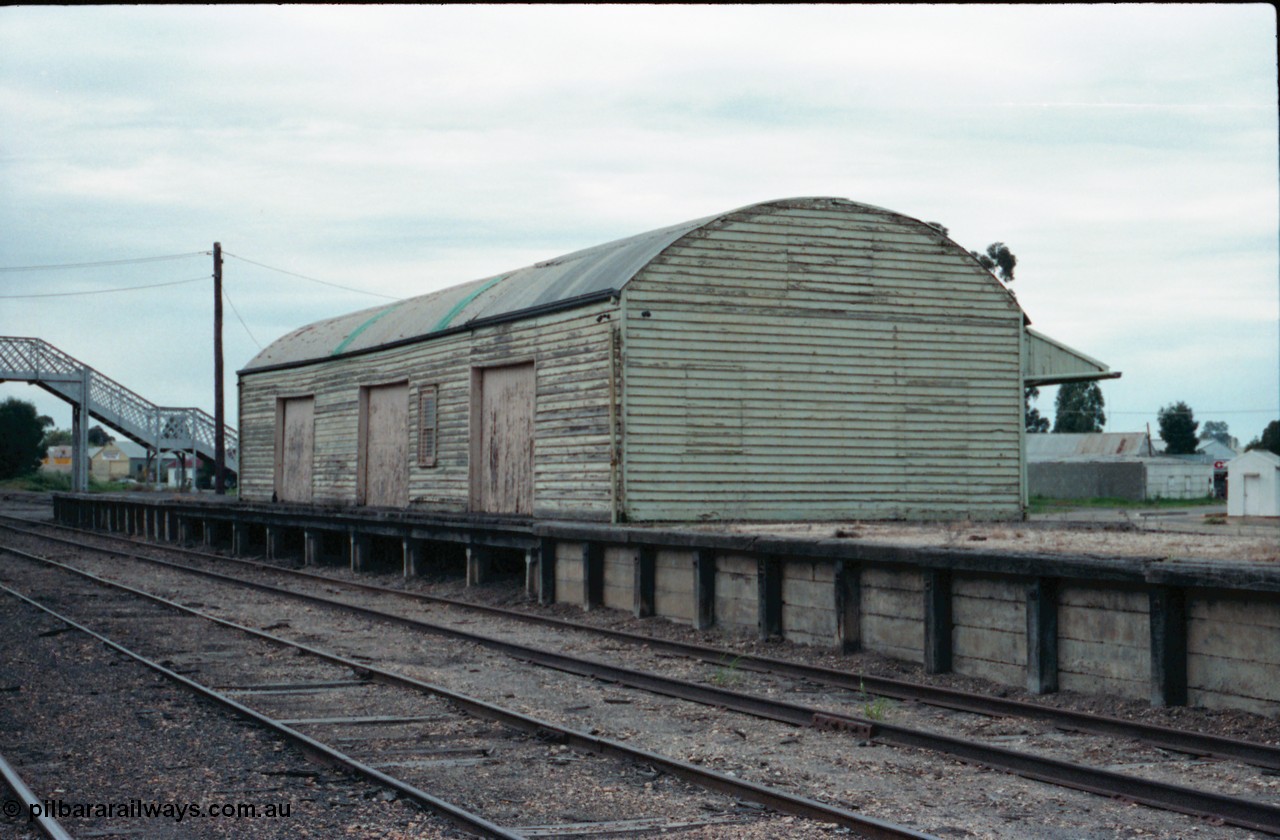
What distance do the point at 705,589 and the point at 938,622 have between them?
3.87 metres

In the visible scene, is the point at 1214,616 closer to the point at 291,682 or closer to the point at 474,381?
the point at 291,682

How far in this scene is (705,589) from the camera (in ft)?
47.8

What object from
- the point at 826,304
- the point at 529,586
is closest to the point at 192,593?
the point at 529,586

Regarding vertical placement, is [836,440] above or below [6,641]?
above

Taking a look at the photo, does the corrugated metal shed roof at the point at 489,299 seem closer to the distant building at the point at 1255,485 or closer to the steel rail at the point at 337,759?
the steel rail at the point at 337,759

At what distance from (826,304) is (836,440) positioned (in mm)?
2101

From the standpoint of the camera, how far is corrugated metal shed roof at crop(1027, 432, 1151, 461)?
77.2 m

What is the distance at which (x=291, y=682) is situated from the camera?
11.1 meters

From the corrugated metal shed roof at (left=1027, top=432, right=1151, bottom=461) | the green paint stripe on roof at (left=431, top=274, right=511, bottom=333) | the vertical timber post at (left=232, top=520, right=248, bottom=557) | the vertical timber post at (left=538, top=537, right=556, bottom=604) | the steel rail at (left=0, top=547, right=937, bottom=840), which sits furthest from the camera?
the corrugated metal shed roof at (left=1027, top=432, right=1151, bottom=461)

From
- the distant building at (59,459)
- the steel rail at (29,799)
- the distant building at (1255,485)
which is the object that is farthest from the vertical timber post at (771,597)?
the distant building at (59,459)

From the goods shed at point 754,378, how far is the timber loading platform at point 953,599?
4.20ft

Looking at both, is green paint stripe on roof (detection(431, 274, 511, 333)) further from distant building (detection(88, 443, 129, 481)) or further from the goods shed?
distant building (detection(88, 443, 129, 481))

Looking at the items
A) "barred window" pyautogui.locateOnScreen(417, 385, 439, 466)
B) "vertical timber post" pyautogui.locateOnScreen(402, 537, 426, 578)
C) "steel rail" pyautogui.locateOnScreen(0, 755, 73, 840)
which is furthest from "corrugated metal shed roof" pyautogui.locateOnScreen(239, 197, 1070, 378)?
"steel rail" pyautogui.locateOnScreen(0, 755, 73, 840)

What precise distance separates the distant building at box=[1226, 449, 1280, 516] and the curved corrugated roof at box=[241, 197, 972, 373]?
973 inches
